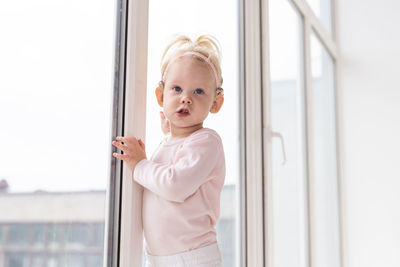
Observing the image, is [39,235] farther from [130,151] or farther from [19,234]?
[130,151]

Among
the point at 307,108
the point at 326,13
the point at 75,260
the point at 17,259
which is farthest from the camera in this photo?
the point at 326,13

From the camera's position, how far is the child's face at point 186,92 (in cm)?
84

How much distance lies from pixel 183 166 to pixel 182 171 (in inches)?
0.5

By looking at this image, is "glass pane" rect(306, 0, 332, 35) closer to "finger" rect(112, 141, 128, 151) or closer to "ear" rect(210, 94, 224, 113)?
"ear" rect(210, 94, 224, 113)

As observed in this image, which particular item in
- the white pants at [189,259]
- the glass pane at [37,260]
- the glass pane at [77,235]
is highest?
the glass pane at [77,235]

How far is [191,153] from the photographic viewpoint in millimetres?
797

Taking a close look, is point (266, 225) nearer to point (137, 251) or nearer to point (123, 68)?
point (137, 251)

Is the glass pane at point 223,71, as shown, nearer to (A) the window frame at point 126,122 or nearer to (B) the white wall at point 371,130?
(A) the window frame at point 126,122

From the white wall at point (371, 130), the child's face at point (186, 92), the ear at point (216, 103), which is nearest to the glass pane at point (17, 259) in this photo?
the child's face at point (186, 92)

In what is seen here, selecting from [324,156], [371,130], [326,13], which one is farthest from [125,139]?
[326,13]

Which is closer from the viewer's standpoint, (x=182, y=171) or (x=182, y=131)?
(x=182, y=171)

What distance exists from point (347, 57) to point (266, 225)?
168 cm

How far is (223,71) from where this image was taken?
4.33 feet

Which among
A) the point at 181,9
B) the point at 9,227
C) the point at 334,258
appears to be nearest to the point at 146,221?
the point at 9,227
